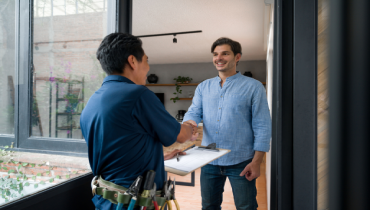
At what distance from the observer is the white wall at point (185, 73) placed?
7.07 meters

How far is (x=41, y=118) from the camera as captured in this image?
1.17 metres

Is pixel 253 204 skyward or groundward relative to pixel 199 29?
groundward

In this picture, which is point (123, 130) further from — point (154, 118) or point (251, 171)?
point (251, 171)

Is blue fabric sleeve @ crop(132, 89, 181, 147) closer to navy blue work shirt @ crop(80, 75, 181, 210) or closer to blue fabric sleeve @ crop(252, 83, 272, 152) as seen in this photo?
navy blue work shirt @ crop(80, 75, 181, 210)

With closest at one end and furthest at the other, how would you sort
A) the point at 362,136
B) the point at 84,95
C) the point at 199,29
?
the point at 362,136 → the point at 84,95 → the point at 199,29

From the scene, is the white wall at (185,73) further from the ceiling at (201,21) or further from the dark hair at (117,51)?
the dark hair at (117,51)

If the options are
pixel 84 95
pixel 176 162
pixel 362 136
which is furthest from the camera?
pixel 84 95

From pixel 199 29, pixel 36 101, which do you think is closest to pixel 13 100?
pixel 36 101

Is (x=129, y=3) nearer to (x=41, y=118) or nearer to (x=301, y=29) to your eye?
(x=41, y=118)

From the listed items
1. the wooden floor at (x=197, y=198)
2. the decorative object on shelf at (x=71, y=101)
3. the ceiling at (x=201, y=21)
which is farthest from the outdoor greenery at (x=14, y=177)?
the ceiling at (x=201, y=21)

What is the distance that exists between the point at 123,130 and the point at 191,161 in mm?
395

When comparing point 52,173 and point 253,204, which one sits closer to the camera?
point 52,173

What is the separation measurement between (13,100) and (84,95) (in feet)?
1.54

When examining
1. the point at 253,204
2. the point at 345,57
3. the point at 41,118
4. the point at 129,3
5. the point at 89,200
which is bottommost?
the point at 253,204
